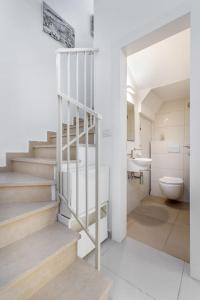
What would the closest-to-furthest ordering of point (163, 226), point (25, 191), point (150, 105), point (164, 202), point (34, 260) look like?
point (34, 260) < point (25, 191) < point (163, 226) < point (164, 202) < point (150, 105)

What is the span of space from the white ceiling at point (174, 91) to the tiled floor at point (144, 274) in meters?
2.52

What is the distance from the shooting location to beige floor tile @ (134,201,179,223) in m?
2.20

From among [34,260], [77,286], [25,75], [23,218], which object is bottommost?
[77,286]

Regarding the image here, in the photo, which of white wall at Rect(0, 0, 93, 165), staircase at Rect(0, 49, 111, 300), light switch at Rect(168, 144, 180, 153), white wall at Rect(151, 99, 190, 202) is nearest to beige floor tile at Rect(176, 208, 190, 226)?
white wall at Rect(151, 99, 190, 202)

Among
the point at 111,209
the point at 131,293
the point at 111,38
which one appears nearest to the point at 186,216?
the point at 111,209

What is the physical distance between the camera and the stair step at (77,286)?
0.81 m

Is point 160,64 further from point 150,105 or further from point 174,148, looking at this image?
point 174,148

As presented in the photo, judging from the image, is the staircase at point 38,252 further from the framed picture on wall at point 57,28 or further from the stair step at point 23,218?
the framed picture on wall at point 57,28

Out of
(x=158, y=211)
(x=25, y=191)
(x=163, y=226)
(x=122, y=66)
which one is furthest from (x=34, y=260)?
(x=158, y=211)

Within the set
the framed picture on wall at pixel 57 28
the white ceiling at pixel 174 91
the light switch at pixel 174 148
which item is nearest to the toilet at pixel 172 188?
the light switch at pixel 174 148

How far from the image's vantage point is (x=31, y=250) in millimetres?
943

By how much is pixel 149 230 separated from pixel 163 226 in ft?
0.77

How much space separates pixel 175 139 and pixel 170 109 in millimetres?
678

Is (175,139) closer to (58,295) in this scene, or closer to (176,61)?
(176,61)
